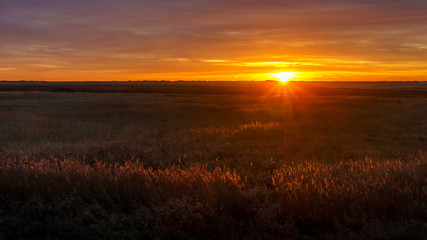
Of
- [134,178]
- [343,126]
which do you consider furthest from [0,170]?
[343,126]

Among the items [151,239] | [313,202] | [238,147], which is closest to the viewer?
[151,239]

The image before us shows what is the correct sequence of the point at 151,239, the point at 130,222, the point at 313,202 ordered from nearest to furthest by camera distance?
1. the point at 151,239
2. the point at 130,222
3. the point at 313,202

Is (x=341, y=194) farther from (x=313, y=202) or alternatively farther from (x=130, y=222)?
(x=130, y=222)

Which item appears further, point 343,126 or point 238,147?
point 343,126

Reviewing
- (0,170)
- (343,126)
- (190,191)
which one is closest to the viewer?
(190,191)

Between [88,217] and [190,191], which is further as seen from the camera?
[190,191]

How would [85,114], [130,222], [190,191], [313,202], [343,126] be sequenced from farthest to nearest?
[85,114] → [343,126] → [190,191] → [313,202] → [130,222]

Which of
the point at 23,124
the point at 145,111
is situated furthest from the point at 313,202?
the point at 145,111

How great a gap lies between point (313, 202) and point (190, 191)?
75.4 inches

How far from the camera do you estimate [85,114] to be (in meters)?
27.5

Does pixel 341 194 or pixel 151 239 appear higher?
pixel 341 194

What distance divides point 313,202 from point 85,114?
2630cm

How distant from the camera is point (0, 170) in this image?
20.1ft

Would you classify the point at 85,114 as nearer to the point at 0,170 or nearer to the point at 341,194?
the point at 0,170
